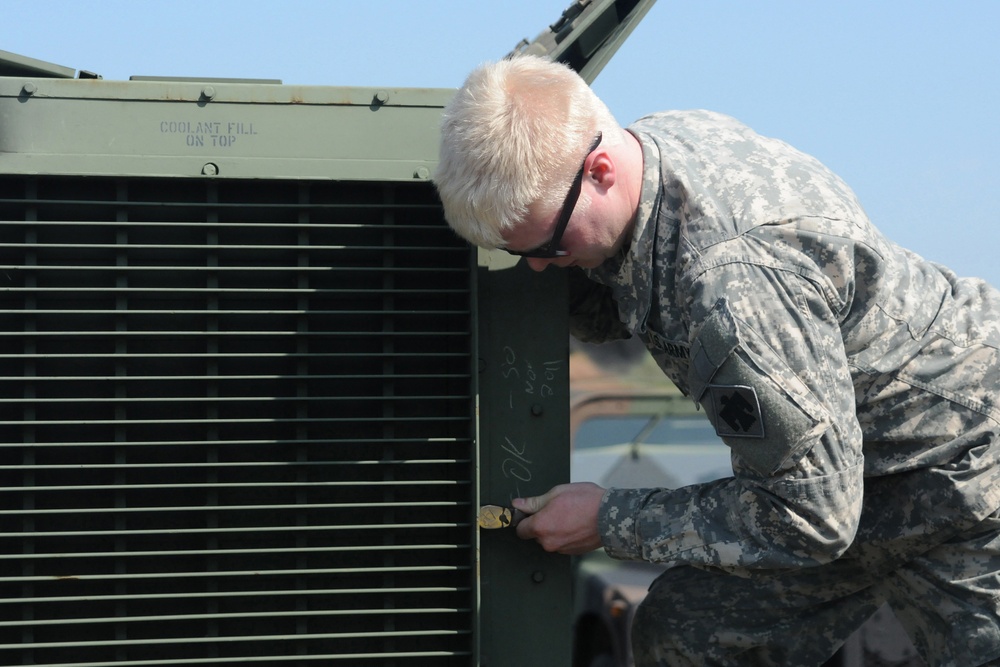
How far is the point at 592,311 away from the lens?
2721 millimetres

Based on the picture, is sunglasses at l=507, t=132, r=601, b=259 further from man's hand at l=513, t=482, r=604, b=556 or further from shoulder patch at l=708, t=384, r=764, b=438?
man's hand at l=513, t=482, r=604, b=556

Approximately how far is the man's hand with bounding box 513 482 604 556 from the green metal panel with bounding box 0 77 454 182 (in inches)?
29.3

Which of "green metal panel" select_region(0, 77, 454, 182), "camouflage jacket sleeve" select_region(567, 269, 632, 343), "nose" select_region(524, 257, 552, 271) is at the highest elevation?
"green metal panel" select_region(0, 77, 454, 182)

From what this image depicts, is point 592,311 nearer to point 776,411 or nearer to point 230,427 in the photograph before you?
point 776,411

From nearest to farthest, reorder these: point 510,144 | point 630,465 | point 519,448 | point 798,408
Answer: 1. point 798,408
2. point 510,144
3. point 519,448
4. point 630,465

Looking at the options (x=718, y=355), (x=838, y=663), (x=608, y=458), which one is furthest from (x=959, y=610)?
(x=608, y=458)

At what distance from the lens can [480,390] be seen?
2592 mm

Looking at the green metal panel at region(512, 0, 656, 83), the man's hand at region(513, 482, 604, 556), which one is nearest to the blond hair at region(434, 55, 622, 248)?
the green metal panel at region(512, 0, 656, 83)

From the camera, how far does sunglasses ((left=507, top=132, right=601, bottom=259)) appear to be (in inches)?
87.7

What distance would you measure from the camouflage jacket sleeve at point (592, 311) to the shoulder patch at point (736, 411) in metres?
0.56

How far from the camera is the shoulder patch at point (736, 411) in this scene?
81.5 inches

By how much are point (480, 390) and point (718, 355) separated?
2.20 feet

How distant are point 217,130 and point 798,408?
4.39 ft

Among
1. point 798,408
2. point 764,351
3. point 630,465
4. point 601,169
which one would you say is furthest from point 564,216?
point 630,465
